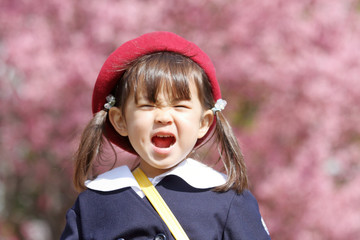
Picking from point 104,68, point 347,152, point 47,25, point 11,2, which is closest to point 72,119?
point 47,25

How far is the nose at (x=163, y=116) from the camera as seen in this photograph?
1.54 metres

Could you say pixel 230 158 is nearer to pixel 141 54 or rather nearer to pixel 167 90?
pixel 167 90

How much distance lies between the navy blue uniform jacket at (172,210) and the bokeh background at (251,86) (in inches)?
105

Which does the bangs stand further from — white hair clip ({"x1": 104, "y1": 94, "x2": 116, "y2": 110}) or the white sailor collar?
the white sailor collar

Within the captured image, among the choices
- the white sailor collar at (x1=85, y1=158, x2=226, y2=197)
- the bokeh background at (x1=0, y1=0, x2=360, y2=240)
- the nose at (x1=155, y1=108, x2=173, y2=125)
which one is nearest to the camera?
the nose at (x1=155, y1=108, x2=173, y2=125)

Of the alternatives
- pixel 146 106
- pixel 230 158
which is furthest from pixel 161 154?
pixel 230 158

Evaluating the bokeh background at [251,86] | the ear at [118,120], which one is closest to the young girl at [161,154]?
the ear at [118,120]

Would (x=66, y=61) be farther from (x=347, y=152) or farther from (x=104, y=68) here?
(x=104, y=68)

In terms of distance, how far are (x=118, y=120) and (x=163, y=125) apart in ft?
0.68

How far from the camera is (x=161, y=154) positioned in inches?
62.7

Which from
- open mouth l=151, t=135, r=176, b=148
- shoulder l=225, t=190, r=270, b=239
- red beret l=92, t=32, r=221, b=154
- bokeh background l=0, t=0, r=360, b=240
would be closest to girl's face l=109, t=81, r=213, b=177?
open mouth l=151, t=135, r=176, b=148

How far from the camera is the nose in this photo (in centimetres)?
154

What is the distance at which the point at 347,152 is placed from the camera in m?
4.71

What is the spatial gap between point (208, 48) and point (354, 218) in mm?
1899
